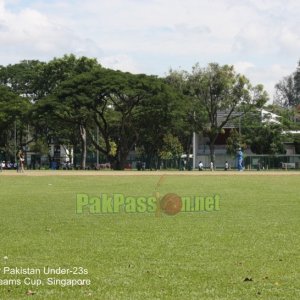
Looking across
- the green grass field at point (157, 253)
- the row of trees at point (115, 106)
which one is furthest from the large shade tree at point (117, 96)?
the green grass field at point (157, 253)

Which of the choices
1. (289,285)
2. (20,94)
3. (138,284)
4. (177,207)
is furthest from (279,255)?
(20,94)

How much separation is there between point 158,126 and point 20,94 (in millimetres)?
25954

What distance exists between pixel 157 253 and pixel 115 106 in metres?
59.6

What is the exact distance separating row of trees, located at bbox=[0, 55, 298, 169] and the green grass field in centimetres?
4762

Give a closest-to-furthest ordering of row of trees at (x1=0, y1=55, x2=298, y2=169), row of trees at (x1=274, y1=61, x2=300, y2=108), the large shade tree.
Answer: the large shade tree
row of trees at (x1=0, y1=55, x2=298, y2=169)
row of trees at (x1=274, y1=61, x2=300, y2=108)

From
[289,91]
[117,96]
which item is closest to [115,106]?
[117,96]

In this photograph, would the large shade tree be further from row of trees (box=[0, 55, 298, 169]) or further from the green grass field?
the green grass field

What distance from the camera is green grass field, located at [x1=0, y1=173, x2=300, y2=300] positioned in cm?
750

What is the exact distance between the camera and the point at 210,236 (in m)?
11.9

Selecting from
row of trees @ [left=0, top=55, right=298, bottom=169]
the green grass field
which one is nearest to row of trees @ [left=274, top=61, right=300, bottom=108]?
row of trees @ [left=0, top=55, right=298, bottom=169]

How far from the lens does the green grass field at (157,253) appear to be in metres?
7.50

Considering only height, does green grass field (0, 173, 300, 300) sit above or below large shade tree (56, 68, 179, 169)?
below

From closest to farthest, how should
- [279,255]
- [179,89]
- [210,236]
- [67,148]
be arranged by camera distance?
1. [279,255]
2. [210,236]
3. [179,89]
4. [67,148]

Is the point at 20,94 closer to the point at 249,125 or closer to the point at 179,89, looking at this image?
the point at 179,89
